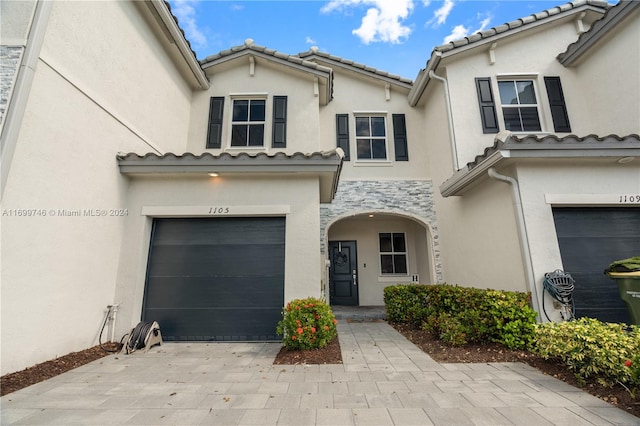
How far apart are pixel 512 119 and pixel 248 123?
776 centimetres

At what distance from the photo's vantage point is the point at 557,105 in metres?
7.70

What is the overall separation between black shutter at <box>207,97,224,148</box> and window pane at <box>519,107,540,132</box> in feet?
29.1

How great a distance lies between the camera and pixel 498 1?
8.13 metres

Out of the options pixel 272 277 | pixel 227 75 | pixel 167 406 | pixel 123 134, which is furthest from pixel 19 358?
pixel 227 75

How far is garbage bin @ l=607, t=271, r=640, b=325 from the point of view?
Result: 3990 millimetres

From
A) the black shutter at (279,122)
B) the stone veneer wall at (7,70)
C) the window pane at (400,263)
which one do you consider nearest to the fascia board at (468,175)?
the window pane at (400,263)

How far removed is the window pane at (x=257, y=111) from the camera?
858cm

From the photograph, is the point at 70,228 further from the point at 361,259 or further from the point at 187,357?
the point at 361,259

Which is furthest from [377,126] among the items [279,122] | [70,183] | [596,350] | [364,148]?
[70,183]

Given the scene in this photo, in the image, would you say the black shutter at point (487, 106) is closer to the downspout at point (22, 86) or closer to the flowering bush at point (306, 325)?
the flowering bush at point (306, 325)

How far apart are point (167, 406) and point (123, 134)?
498 cm

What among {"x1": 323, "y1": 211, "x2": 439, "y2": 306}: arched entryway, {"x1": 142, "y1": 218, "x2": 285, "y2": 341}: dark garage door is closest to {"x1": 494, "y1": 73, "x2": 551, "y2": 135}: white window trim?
{"x1": 323, "y1": 211, "x2": 439, "y2": 306}: arched entryway

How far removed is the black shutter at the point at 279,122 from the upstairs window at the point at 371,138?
259 cm

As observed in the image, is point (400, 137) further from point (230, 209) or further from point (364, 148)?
point (230, 209)
